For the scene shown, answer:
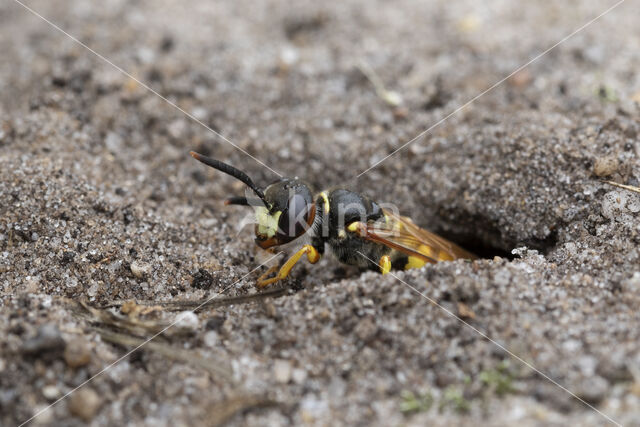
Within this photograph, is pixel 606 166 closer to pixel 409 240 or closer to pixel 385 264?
pixel 409 240

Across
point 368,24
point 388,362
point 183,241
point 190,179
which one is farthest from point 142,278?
point 368,24

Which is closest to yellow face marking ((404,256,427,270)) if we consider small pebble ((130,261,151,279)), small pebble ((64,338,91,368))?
small pebble ((130,261,151,279))

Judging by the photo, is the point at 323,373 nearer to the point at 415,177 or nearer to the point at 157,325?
the point at 157,325

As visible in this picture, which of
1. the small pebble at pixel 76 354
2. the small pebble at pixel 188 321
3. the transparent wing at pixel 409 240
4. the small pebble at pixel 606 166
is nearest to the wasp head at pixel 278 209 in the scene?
the transparent wing at pixel 409 240

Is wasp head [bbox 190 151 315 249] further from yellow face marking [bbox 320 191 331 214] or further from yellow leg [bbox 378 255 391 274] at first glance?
yellow leg [bbox 378 255 391 274]

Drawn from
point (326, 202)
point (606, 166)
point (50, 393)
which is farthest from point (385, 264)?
point (50, 393)

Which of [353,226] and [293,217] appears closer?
[293,217]

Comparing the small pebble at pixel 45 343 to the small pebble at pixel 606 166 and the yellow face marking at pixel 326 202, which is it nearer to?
the yellow face marking at pixel 326 202
